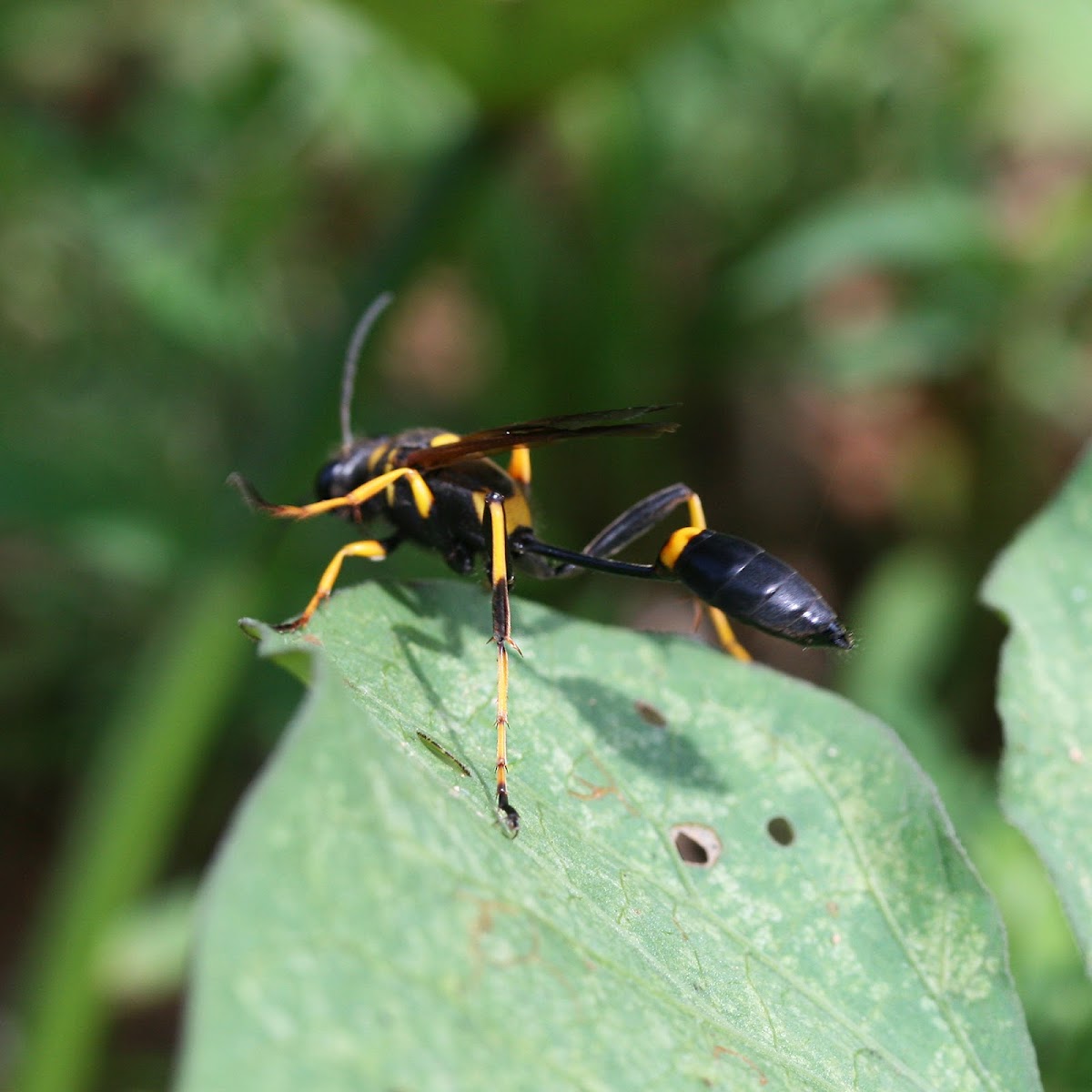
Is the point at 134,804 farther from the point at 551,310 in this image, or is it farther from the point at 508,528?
the point at 551,310

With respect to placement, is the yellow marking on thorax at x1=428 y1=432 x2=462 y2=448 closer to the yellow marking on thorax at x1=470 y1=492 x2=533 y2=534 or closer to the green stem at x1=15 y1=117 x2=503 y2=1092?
the yellow marking on thorax at x1=470 y1=492 x2=533 y2=534

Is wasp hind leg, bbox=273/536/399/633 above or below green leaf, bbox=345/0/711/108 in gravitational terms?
below

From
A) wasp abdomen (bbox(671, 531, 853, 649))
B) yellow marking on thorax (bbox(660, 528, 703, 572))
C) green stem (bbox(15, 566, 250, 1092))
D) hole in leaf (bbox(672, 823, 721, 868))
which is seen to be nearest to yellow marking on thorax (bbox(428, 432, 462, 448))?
yellow marking on thorax (bbox(660, 528, 703, 572))

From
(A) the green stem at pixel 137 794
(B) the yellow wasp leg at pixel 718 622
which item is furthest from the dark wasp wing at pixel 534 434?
(A) the green stem at pixel 137 794

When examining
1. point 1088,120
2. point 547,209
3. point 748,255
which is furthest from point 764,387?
point 1088,120

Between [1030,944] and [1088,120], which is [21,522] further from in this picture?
[1088,120]

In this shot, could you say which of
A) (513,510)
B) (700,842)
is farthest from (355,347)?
(700,842)
